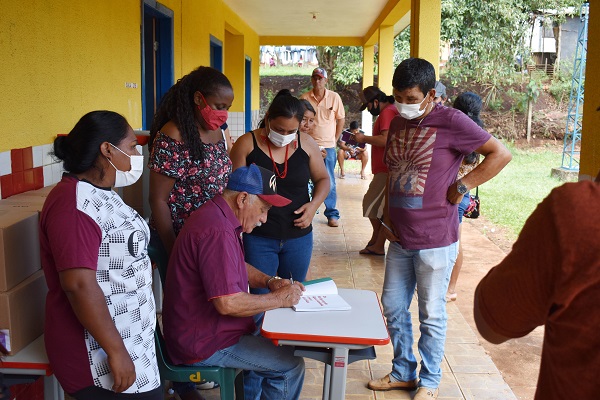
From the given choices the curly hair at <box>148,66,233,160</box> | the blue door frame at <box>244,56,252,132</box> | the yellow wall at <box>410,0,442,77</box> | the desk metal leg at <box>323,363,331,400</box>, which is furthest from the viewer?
the blue door frame at <box>244,56,252,132</box>

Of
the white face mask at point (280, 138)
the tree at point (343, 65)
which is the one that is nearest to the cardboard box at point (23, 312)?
the white face mask at point (280, 138)

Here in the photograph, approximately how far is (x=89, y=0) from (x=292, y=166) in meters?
1.97

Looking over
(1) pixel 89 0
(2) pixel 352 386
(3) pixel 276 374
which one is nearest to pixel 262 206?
(3) pixel 276 374

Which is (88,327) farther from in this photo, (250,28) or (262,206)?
→ (250,28)

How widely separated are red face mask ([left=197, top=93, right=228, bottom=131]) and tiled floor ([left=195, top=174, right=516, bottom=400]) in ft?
4.77

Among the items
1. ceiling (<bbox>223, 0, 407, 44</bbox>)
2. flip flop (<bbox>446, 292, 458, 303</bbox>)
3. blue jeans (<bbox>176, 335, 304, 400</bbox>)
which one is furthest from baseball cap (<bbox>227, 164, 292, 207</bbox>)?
ceiling (<bbox>223, 0, 407, 44</bbox>)

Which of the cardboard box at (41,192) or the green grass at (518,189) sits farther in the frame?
the green grass at (518,189)

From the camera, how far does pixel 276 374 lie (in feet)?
8.49

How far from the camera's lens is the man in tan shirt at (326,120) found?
7.46 m

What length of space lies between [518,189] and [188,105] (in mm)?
9906

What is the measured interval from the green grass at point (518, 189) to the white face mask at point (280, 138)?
163 inches

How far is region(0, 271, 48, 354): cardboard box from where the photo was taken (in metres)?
2.26

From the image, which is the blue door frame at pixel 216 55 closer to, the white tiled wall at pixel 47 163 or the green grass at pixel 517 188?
the green grass at pixel 517 188

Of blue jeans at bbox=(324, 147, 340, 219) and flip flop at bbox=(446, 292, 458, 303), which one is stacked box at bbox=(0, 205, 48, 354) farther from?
blue jeans at bbox=(324, 147, 340, 219)
